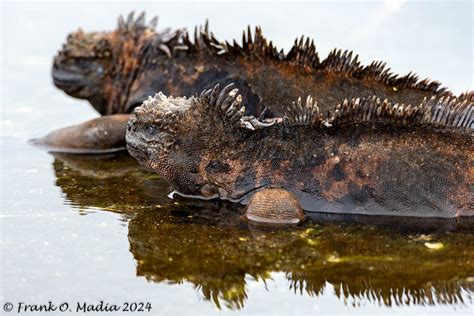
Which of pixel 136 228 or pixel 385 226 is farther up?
pixel 385 226

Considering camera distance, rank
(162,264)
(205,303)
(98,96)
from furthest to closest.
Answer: (98,96), (162,264), (205,303)

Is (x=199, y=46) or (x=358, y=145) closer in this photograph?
(x=358, y=145)

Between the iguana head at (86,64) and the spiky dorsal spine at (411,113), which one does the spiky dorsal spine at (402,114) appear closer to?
the spiky dorsal spine at (411,113)

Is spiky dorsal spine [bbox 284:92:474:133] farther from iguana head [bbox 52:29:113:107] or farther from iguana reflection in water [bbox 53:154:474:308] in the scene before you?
iguana head [bbox 52:29:113:107]

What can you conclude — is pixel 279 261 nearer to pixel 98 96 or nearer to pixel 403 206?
pixel 403 206

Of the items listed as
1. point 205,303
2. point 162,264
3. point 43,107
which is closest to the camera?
point 205,303

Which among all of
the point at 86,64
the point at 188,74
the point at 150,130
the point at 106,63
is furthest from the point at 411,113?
the point at 86,64

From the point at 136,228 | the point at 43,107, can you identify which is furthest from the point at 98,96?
the point at 136,228

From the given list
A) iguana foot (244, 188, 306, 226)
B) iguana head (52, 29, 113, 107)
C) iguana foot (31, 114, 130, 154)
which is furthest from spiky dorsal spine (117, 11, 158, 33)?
iguana foot (244, 188, 306, 226)
